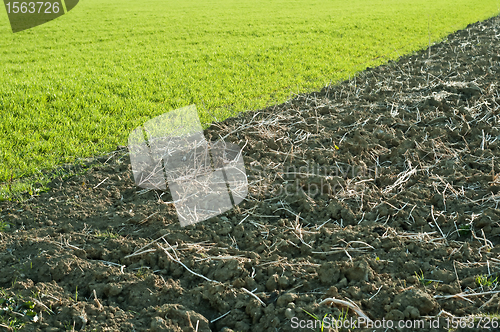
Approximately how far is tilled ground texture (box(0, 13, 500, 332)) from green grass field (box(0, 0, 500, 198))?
4.17 feet

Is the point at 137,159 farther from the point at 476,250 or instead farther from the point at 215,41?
the point at 215,41

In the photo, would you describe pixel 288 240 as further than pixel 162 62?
No

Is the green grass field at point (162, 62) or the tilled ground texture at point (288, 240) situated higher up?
the green grass field at point (162, 62)

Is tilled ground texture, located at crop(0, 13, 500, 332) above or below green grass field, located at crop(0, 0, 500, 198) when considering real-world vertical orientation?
below

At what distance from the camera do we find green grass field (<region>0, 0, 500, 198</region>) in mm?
5648

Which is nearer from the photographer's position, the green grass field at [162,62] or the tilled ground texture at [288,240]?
the tilled ground texture at [288,240]

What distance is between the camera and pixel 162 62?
9531 millimetres

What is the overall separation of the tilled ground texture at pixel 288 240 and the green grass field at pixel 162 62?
127 centimetres

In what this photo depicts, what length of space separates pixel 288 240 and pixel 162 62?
7.60 meters

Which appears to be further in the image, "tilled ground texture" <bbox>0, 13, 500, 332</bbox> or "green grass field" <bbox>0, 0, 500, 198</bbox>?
"green grass field" <bbox>0, 0, 500, 198</bbox>

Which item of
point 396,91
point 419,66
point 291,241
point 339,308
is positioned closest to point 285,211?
point 291,241

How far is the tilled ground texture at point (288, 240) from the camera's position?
7.98 ft

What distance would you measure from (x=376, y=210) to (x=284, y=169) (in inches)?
44.8

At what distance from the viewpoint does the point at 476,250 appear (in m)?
2.83
